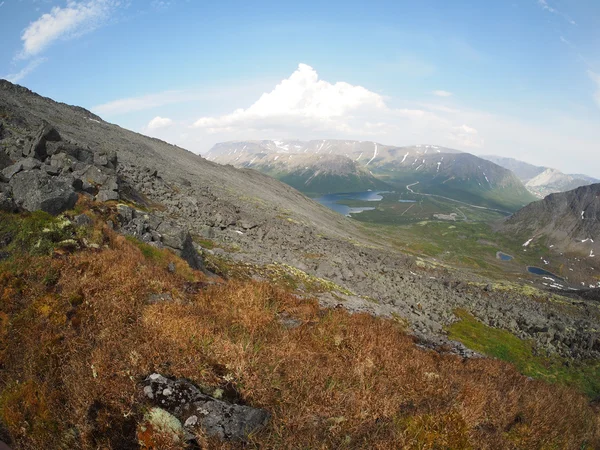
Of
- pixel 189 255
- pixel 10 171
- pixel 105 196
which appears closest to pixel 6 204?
pixel 10 171

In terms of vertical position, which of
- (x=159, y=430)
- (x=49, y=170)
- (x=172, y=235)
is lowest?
(x=159, y=430)

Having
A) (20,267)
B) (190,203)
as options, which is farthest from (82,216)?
(190,203)

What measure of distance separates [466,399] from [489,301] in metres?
59.0

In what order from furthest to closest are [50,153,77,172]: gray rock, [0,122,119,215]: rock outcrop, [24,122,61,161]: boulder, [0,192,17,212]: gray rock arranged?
[24,122,61,161]: boulder
[50,153,77,172]: gray rock
[0,122,119,215]: rock outcrop
[0,192,17,212]: gray rock

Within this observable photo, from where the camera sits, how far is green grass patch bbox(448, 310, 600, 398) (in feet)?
113

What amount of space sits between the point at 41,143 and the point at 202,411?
34.5 meters

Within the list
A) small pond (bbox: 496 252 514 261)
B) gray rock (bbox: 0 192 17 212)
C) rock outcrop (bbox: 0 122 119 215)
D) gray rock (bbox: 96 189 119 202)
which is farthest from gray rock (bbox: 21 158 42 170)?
small pond (bbox: 496 252 514 261)

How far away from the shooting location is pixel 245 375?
7023 mm

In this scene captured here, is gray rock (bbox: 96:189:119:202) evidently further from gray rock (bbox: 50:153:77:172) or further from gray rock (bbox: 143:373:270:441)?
gray rock (bbox: 143:373:270:441)

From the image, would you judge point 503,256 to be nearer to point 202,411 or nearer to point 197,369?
point 197,369

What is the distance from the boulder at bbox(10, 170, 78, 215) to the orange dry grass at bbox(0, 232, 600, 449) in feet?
21.7

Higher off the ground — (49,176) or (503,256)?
(49,176)

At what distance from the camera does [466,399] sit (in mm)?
7879

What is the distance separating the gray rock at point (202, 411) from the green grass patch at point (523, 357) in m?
35.6
